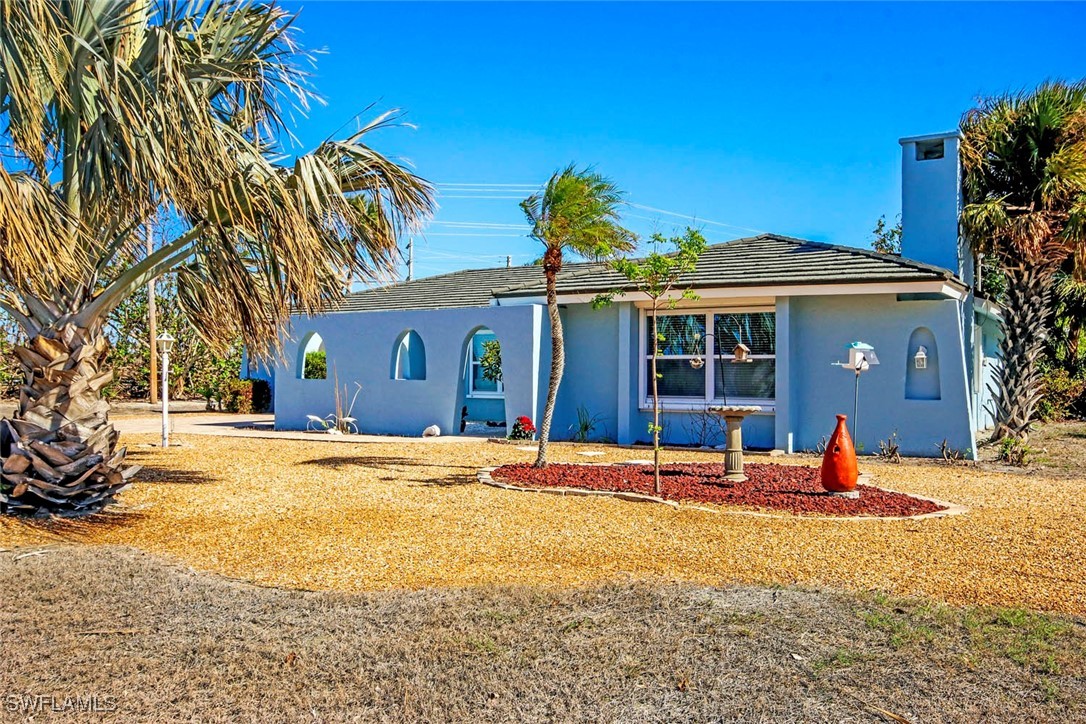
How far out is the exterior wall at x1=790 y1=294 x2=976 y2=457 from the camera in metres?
Result: 14.4

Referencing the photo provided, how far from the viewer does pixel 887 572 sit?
6.93m

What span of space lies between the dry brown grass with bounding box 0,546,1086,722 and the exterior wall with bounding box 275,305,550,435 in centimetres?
1170

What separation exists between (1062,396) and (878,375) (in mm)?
12976

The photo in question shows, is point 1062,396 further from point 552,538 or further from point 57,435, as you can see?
point 57,435

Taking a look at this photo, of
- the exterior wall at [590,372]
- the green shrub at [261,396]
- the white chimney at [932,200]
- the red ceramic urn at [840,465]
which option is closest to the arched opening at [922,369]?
the white chimney at [932,200]

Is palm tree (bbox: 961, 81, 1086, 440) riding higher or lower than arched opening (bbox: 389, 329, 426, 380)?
higher

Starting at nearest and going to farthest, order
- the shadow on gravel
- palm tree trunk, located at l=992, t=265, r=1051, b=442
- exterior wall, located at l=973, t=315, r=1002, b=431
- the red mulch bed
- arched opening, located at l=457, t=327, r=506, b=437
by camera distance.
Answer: the red mulch bed < the shadow on gravel < palm tree trunk, located at l=992, t=265, r=1051, b=442 < exterior wall, located at l=973, t=315, r=1002, b=431 < arched opening, located at l=457, t=327, r=506, b=437

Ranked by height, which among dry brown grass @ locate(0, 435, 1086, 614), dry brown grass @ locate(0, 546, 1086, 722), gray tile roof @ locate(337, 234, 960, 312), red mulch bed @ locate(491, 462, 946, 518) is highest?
gray tile roof @ locate(337, 234, 960, 312)

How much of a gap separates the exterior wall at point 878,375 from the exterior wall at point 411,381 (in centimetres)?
527

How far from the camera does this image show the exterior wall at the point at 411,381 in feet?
58.6

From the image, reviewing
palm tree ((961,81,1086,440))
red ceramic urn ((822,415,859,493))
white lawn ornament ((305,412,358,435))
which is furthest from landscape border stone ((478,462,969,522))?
white lawn ornament ((305,412,358,435))

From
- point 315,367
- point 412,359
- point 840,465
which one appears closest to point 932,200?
point 840,465

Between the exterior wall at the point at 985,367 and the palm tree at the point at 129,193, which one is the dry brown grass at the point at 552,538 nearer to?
the palm tree at the point at 129,193

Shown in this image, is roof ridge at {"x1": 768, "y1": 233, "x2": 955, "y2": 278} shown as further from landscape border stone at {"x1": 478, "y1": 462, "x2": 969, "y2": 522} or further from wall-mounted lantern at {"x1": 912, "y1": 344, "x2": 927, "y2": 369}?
landscape border stone at {"x1": 478, "y1": 462, "x2": 969, "y2": 522}
